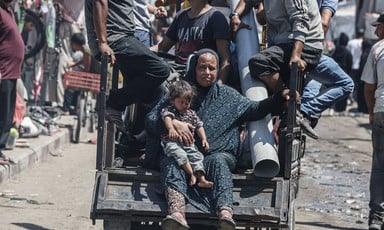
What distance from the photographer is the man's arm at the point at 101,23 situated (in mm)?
7861

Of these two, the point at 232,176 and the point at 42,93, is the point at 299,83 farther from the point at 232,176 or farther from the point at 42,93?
the point at 42,93

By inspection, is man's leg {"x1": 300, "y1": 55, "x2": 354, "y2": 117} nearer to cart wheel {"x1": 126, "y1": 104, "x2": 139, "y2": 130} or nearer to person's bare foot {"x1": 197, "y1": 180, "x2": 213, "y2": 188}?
A: cart wheel {"x1": 126, "y1": 104, "x2": 139, "y2": 130}

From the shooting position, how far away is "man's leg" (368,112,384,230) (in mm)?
9852

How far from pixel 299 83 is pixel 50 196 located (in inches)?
171

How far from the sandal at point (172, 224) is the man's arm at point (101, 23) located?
4.79 feet

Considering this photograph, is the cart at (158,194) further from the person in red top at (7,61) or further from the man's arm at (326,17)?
the person in red top at (7,61)

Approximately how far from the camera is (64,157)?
1510 cm

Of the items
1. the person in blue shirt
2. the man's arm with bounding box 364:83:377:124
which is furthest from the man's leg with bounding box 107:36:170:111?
the man's arm with bounding box 364:83:377:124

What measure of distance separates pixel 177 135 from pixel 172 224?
73 cm

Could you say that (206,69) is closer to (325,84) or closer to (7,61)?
(325,84)

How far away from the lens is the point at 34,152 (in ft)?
44.8

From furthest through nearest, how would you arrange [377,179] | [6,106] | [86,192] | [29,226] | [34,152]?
[34,152] → [6,106] → [86,192] → [377,179] → [29,226]

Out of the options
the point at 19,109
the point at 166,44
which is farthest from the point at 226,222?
the point at 19,109

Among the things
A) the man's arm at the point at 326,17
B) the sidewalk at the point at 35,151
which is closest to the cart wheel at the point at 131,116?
the man's arm at the point at 326,17
